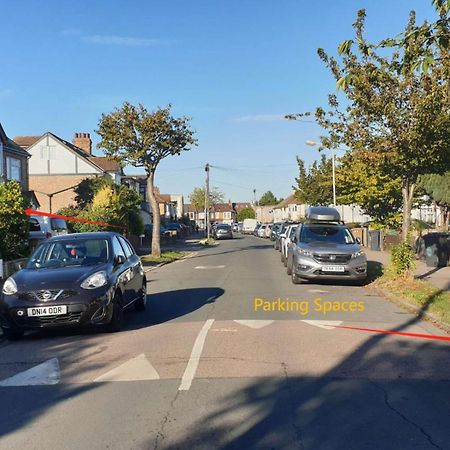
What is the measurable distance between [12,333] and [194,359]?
321cm

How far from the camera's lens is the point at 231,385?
600 centimetres

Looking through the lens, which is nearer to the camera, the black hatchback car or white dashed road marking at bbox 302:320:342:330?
the black hatchback car

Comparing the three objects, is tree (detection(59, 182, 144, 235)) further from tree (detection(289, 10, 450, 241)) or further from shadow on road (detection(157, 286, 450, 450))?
shadow on road (detection(157, 286, 450, 450))

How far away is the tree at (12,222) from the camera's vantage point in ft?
51.8

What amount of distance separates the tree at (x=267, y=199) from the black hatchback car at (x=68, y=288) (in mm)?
140251

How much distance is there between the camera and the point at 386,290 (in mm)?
13734

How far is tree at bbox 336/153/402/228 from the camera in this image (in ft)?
105

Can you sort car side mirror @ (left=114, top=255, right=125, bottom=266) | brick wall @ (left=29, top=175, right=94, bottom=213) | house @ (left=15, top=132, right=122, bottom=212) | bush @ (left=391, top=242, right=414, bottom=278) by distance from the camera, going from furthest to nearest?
house @ (left=15, top=132, right=122, bottom=212) → brick wall @ (left=29, top=175, right=94, bottom=213) → bush @ (left=391, top=242, right=414, bottom=278) → car side mirror @ (left=114, top=255, right=125, bottom=266)

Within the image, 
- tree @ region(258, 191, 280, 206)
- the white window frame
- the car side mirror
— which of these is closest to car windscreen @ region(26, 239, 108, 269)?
the car side mirror

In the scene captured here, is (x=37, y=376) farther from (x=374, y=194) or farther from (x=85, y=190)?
(x=85, y=190)

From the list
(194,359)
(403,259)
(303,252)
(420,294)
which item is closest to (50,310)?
(194,359)

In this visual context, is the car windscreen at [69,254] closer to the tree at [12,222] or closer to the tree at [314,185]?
the tree at [12,222]

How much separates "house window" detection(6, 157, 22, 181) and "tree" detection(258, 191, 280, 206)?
383 feet

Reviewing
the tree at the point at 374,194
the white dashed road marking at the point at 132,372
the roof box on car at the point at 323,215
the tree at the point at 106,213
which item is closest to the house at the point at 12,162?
the tree at the point at 106,213
